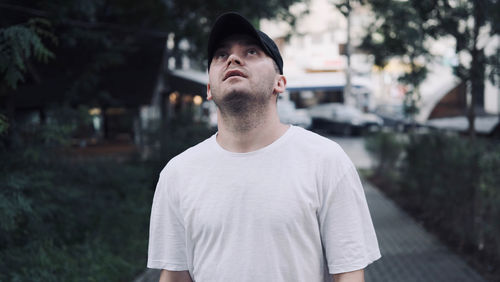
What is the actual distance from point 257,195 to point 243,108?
308 mm

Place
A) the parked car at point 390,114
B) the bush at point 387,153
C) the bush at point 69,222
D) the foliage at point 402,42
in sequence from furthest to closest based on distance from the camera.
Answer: the parked car at point 390,114, the bush at point 387,153, the foliage at point 402,42, the bush at point 69,222

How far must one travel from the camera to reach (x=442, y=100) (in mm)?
11945

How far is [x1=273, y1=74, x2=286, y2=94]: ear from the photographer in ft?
6.48

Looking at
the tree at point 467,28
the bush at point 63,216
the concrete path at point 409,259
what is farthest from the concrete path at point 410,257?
the bush at point 63,216

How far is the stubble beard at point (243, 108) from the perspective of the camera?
6.11 feet

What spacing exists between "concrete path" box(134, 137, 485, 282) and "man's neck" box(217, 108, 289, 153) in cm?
431

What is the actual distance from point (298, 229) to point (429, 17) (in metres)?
6.56

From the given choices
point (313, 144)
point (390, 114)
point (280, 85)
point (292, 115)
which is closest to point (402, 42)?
point (280, 85)

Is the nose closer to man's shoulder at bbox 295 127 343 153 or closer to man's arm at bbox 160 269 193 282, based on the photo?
man's shoulder at bbox 295 127 343 153

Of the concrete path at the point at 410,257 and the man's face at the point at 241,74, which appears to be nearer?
the man's face at the point at 241,74

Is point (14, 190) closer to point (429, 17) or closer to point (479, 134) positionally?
point (429, 17)

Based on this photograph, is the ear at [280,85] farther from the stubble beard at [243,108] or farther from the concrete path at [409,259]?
the concrete path at [409,259]

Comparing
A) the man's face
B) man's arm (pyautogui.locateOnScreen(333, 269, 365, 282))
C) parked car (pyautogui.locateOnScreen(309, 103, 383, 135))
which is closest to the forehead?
the man's face

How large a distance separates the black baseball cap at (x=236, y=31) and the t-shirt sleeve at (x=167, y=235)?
522 millimetres
